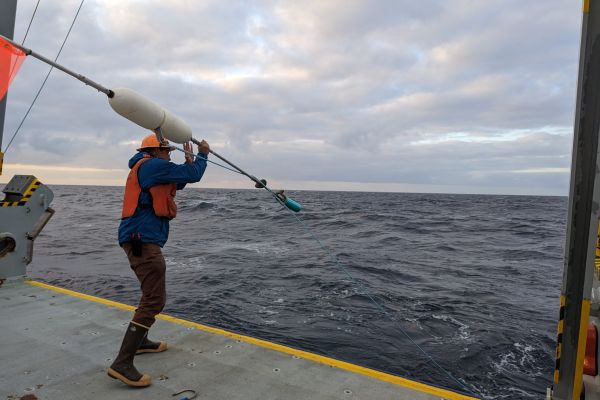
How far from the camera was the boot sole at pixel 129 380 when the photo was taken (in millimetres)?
3275

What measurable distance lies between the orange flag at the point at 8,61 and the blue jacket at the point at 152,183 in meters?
1.37

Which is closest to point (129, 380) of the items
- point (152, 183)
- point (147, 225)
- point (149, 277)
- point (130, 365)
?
point (130, 365)

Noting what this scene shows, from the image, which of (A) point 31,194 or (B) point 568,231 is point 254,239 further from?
(B) point 568,231

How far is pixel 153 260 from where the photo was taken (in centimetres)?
348

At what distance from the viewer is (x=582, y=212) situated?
2.17 metres

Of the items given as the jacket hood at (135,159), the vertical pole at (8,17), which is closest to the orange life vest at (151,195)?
the jacket hood at (135,159)

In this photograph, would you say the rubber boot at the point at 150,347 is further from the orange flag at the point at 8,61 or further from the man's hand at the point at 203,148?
the orange flag at the point at 8,61

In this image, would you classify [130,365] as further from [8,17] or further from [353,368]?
[8,17]

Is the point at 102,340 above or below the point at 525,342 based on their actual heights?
above

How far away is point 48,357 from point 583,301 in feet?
14.7

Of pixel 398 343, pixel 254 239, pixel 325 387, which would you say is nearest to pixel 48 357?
pixel 325 387

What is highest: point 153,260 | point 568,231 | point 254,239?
point 568,231

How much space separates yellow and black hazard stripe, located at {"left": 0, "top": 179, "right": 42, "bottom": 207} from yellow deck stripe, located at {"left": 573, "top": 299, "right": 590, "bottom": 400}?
7446 millimetres

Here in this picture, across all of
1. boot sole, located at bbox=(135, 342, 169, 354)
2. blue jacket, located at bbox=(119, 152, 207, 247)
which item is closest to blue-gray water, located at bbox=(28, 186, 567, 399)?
boot sole, located at bbox=(135, 342, 169, 354)
